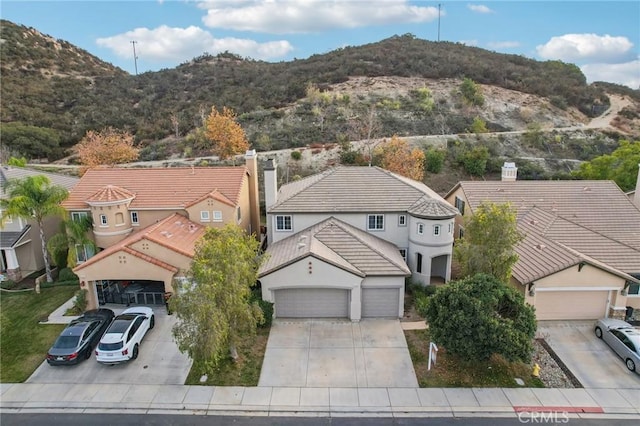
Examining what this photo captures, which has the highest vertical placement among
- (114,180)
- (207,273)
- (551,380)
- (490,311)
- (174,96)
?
(174,96)

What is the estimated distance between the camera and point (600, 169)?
38.3m

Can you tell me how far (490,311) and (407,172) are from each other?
24957 mm

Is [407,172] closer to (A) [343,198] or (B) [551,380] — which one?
(A) [343,198]

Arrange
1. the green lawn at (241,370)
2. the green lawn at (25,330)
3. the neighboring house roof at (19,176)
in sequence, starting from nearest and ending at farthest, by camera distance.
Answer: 1. the green lawn at (241,370)
2. the green lawn at (25,330)
3. the neighboring house roof at (19,176)

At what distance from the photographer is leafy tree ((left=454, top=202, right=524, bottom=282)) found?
19763mm

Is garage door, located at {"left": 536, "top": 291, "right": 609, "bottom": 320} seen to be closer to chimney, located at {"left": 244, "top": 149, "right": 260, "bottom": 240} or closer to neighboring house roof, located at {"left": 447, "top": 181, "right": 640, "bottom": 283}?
neighboring house roof, located at {"left": 447, "top": 181, "right": 640, "bottom": 283}

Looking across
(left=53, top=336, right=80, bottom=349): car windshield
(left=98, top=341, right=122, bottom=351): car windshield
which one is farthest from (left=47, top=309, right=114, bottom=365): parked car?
(left=98, top=341, right=122, bottom=351): car windshield

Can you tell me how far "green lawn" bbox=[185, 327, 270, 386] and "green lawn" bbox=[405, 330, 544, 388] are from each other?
22.9ft

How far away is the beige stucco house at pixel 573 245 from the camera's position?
69.9 feet

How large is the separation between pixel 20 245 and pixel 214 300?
18.3m

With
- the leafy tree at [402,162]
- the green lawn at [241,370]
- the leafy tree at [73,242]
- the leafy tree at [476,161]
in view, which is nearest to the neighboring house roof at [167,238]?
the leafy tree at [73,242]

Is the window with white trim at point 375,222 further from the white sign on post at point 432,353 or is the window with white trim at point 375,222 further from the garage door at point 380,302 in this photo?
the white sign on post at point 432,353

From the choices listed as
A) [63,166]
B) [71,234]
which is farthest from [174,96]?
[71,234]

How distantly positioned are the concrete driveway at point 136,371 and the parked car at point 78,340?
0.48 meters
